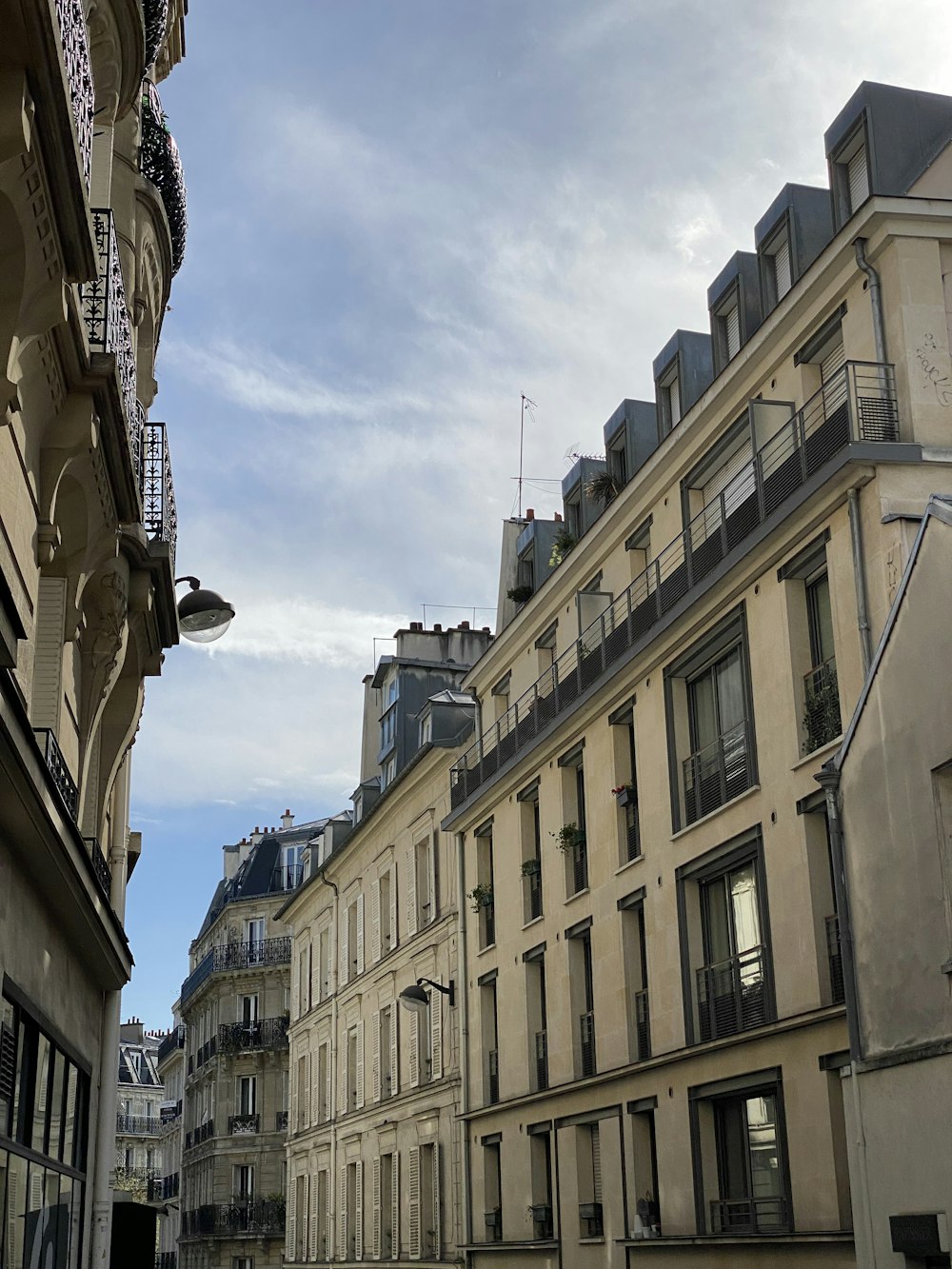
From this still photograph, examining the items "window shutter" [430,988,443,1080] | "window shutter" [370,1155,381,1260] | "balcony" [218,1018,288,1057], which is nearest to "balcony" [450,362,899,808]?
"window shutter" [430,988,443,1080]

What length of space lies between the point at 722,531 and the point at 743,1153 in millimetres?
8635

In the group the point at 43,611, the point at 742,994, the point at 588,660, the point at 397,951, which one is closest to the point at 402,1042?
the point at 397,951

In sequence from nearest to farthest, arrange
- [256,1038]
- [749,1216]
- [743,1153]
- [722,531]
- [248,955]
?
[749,1216] → [743,1153] → [722,531] → [256,1038] → [248,955]

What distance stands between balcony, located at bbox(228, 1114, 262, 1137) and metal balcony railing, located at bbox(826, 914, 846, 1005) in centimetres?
4467

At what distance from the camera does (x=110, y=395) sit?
1220 cm

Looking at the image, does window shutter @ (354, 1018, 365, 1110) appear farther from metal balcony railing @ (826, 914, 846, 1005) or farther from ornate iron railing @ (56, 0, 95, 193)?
ornate iron railing @ (56, 0, 95, 193)

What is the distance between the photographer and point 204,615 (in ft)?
46.0

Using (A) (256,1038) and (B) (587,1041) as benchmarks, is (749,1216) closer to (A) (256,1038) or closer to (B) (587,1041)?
(B) (587,1041)

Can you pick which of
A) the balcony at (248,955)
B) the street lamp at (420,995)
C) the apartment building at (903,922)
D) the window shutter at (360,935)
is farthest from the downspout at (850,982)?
the balcony at (248,955)

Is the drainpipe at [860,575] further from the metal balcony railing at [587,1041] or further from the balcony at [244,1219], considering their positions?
the balcony at [244,1219]

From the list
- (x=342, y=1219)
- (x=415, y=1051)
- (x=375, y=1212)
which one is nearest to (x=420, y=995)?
(x=415, y=1051)

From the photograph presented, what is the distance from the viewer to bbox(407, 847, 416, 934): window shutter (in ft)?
127

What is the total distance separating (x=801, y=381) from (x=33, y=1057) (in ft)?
47.2

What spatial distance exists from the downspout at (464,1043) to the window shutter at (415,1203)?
3.53 metres
